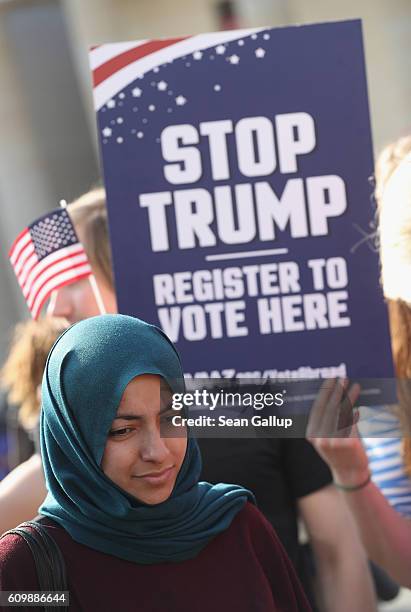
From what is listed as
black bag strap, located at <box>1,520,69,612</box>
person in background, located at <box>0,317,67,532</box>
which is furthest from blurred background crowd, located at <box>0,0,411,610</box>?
black bag strap, located at <box>1,520,69,612</box>

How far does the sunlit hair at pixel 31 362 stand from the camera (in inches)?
126

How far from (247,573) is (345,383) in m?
0.65

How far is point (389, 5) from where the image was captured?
36.4 feet

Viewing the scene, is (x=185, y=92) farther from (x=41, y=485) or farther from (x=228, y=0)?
(x=228, y=0)

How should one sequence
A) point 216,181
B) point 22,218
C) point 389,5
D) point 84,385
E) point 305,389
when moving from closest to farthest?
point 84,385 → point 305,389 → point 216,181 → point 389,5 → point 22,218

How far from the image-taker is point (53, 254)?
2.85 meters

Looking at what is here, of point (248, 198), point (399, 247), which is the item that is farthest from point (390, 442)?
point (248, 198)

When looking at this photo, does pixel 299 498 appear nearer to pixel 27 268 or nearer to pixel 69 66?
pixel 27 268

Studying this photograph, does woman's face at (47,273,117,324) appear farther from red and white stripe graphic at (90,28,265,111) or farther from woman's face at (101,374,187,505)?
woman's face at (101,374,187,505)

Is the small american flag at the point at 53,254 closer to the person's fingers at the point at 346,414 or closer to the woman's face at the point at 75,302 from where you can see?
the woman's face at the point at 75,302

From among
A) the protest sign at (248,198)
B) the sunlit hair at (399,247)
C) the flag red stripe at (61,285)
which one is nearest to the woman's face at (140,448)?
the protest sign at (248,198)

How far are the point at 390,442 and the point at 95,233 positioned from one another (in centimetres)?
101

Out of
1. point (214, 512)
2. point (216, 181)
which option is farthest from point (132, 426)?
point (216, 181)

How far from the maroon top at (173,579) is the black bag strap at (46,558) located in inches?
0.4
